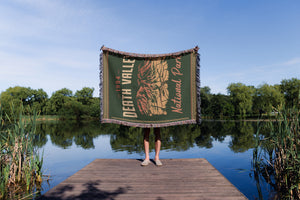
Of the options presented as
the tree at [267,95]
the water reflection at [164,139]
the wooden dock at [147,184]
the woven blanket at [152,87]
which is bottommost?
the water reflection at [164,139]

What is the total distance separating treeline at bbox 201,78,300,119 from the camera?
52031 mm

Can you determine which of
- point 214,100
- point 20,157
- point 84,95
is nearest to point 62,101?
point 84,95

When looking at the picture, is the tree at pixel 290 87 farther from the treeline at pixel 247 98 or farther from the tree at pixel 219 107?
the tree at pixel 219 107

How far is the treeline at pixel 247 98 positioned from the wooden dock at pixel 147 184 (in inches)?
1910

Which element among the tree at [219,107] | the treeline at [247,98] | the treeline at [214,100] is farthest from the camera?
the tree at [219,107]

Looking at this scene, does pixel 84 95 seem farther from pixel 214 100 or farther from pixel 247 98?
pixel 247 98

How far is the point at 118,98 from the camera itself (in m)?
5.02

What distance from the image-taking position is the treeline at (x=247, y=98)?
52031 millimetres

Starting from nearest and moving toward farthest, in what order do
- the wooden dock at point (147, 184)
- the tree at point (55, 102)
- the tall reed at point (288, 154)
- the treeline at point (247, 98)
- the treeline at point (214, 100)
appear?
the wooden dock at point (147, 184) → the tall reed at point (288, 154) → the treeline at point (247, 98) → the treeline at point (214, 100) → the tree at point (55, 102)

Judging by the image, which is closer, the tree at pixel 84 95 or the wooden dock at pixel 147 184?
the wooden dock at pixel 147 184

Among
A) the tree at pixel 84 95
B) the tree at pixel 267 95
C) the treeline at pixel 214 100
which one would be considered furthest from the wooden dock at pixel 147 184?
the tree at pixel 84 95

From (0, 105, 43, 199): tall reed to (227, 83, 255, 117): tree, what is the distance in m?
52.7

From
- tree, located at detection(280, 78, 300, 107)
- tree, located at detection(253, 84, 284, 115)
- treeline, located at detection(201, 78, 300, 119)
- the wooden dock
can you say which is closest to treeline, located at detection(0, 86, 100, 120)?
treeline, located at detection(201, 78, 300, 119)

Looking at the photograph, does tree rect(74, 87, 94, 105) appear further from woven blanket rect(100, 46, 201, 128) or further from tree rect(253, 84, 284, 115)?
woven blanket rect(100, 46, 201, 128)
